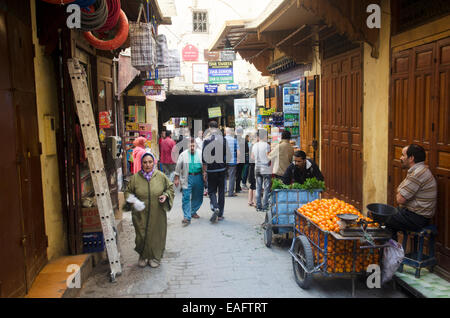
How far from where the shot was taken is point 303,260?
518 cm

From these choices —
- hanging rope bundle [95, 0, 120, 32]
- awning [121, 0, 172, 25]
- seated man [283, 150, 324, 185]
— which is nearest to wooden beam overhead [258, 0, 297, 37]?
awning [121, 0, 172, 25]

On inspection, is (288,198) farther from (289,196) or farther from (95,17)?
(95,17)

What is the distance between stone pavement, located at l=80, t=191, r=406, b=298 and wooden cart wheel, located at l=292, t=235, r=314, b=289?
12cm

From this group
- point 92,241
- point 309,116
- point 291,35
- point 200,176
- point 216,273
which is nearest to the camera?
point 216,273

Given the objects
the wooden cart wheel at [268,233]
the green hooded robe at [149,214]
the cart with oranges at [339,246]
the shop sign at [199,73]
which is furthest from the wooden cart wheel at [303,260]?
the shop sign at [199,73]

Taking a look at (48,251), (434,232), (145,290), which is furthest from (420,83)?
(48,251)

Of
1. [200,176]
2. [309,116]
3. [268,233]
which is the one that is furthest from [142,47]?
[309,116]

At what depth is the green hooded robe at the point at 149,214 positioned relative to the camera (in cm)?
611

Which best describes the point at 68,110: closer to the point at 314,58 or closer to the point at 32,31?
the point at 32,31

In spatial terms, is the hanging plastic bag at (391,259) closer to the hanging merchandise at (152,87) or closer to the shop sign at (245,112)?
the hanging merchandise at (152,87)

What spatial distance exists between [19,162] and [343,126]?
667 centimetres

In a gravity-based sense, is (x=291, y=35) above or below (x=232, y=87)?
above

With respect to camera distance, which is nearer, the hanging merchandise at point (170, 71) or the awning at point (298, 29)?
the awning at point (298, 29)

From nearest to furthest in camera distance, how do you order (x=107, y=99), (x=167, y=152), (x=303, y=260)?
1. (x=303, y=260)
2. (x=107, y=99)
3. (x=167, y=152)
